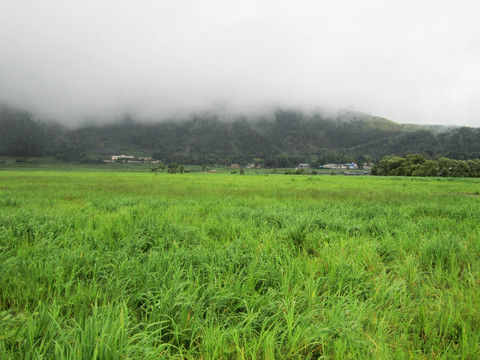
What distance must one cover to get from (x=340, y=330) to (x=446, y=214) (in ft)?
26.0

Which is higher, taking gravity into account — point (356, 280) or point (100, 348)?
point (100, 348)

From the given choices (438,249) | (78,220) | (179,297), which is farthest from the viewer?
(78,220)

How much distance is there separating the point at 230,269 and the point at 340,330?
148cm

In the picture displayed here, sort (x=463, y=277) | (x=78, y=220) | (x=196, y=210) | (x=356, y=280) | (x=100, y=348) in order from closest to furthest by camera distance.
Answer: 1. (x=100, y=348)
2. (x=356, y=280)
3. (x=463, y=277)
4. (x=78, y=220)
5. (x=196, y=210)

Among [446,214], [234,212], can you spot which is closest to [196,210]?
[234,212]

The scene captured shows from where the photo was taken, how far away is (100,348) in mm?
1479

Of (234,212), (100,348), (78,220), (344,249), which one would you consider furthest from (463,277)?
(78,220)

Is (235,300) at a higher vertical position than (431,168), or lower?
lower

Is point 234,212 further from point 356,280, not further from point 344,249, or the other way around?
point 356,280

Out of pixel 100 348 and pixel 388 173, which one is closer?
pixel 100 348

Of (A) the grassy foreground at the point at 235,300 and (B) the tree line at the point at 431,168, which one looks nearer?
(A) the grassy foreground at the point at 235,300

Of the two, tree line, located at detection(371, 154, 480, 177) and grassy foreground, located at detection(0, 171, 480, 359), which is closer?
grassy foreground, located at detection(0, 171, 480, 359)

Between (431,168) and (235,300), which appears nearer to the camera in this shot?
(235,300)

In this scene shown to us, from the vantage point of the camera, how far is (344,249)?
3898mm
